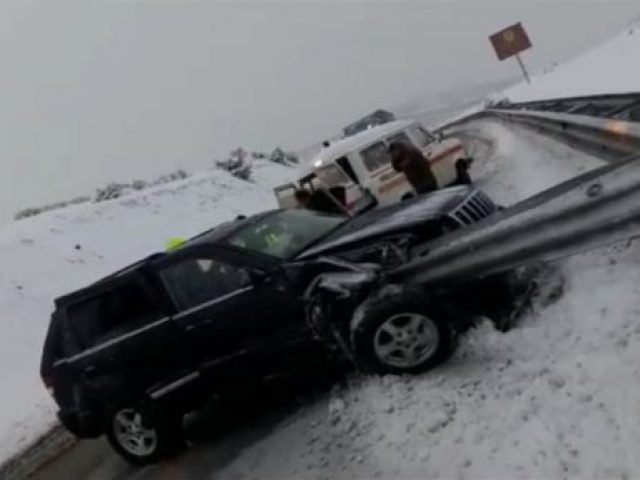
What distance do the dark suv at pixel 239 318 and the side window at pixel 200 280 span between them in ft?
0.03

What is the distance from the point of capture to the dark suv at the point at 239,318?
644cm

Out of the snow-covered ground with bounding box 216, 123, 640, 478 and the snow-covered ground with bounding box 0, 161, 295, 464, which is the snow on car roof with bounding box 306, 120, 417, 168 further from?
the snow-covered ground with bounding box 216, 123, 640, 478

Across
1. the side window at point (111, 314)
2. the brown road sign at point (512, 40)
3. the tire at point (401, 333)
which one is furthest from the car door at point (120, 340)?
the brown road sign at point (512, 40)

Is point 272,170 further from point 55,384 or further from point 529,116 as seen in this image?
point 55,384

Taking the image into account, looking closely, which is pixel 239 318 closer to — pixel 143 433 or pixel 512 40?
pixel 143 433

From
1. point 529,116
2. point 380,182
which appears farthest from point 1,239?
point 529,116

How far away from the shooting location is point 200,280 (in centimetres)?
752

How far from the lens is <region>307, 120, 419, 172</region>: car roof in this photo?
1477 centimetres

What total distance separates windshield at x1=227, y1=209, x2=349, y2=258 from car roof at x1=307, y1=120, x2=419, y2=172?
6.10m

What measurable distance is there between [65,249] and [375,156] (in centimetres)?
1131

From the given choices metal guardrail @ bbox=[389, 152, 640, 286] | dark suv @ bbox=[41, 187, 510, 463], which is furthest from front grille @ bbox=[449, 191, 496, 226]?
metal guardrail @ bbox=[389, 152, 640, 286]

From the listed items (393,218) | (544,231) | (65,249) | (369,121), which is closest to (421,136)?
(393,218)

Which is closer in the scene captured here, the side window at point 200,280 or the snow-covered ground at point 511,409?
the snow-covered ground at point 511,409

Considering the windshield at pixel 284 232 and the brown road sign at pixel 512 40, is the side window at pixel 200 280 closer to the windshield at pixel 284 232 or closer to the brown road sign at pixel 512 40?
the windshield at pixel 284 232
